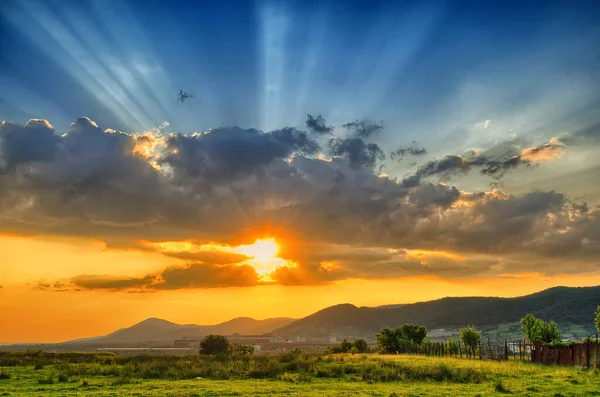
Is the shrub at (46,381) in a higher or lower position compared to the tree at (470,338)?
higher

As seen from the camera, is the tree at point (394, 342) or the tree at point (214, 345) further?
the tree at point (214, 345)

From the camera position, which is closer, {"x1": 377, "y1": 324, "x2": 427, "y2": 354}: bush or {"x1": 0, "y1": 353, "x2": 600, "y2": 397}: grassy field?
{"x1": 0, "y1": 353, "x2": 600, "y2": 397}: grassy field

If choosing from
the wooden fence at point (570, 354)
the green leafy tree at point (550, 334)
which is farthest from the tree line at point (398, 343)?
the wooden fence at point (570, 354)

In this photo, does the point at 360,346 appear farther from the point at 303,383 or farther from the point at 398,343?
the point at 303,383

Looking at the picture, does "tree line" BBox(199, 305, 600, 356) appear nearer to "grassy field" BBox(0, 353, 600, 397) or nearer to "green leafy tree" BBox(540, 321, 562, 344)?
"green leafy tree" BBox(540, 321, 562, 344)

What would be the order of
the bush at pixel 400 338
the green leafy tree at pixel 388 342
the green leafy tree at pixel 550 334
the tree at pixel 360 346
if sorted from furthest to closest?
the tree at pixel 360 346 → the green leafy tree at pixel 388 342 → the bush at pixel 400 338 → the green leafy tree at pixel 550 334

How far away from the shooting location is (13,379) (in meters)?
40.9

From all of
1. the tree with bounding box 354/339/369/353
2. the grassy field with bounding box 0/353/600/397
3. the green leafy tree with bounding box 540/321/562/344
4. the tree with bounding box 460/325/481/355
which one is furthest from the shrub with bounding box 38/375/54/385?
the tree with bounding box 354/339/369/353

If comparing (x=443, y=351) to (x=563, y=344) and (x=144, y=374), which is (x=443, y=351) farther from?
(x=144, y=374)

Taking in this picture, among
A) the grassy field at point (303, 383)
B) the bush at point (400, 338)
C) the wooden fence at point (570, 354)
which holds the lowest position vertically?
the bush at point (400, 338)

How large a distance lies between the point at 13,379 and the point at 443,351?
79.2 metres

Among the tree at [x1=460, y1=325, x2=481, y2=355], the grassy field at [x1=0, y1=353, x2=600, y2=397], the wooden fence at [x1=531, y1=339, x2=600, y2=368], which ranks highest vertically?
the grassy field at [x1=0, y1=353, x2=600, y2=397]

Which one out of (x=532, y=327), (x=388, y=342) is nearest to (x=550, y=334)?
(x=532, y=327)

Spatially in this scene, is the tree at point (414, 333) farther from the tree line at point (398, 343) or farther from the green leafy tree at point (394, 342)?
the green leafy tree at point (394, 342)
